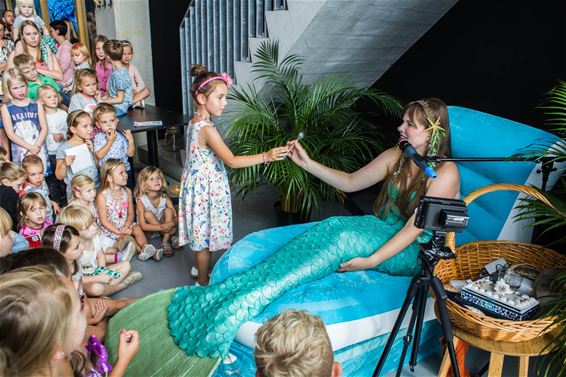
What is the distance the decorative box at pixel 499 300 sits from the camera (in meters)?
1.77

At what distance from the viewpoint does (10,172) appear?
9.86 feet

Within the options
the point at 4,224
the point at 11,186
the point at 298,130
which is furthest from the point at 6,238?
the point at 298,130

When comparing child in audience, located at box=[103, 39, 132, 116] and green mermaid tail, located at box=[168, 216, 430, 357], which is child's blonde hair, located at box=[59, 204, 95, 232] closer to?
green mermaid tail, located at box=[168, 216, 430, 357]

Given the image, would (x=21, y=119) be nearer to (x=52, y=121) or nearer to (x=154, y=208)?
(x=52, y=121)

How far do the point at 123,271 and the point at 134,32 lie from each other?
13.2 feet

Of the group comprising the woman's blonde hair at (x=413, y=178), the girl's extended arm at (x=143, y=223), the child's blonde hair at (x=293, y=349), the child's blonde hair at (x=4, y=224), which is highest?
the woman's blonde hair at (x=413, y=178)

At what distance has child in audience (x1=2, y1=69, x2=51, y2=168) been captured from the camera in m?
3.57

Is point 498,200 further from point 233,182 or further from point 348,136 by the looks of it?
point 233,182

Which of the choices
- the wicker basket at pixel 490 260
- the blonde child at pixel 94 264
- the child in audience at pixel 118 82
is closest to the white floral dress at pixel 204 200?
the blonde child at pixel 94 264

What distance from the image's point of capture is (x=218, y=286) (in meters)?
2.18

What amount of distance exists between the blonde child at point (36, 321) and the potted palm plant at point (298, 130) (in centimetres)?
201

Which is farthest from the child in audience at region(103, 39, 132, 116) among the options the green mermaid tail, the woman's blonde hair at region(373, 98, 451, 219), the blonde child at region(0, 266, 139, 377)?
the blonde child at region(0, 266, 139, 377)

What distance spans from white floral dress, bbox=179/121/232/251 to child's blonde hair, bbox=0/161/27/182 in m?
1.07

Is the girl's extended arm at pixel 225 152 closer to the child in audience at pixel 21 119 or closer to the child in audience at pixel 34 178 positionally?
the child in audience at pixel 34 178
